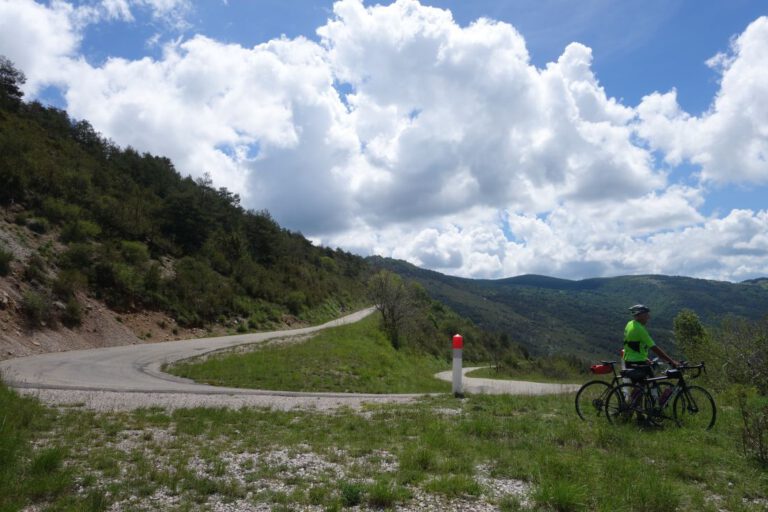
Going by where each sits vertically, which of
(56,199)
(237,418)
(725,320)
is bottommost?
(237,418)

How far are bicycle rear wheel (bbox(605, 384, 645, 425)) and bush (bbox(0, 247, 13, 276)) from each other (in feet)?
77.5

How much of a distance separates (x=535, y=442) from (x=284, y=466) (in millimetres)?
3557

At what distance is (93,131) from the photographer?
183 ft

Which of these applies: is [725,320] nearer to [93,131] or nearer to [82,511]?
[82,511]

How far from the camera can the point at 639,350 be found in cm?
844

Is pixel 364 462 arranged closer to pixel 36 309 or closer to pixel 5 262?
pixel 36 309

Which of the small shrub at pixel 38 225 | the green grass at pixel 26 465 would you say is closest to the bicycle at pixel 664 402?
the green grass at pixel 26 465

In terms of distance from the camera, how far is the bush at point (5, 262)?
808 inches

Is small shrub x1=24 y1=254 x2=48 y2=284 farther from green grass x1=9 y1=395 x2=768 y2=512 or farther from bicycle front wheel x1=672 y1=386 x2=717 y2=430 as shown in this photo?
bicycle front wheel x1=672 y1=386 x2=717 y2=430

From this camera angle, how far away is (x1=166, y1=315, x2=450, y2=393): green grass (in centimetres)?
1594

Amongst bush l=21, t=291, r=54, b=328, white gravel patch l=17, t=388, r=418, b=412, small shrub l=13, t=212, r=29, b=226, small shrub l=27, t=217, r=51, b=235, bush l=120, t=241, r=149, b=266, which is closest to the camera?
white gravel patch l=17, t=388, r=418, b=412

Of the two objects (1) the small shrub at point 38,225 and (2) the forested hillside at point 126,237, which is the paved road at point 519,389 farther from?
(1) the small shrub at point 38,225

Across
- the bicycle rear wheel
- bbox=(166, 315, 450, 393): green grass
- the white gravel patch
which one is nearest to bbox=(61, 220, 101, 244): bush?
bbox=(166, 315, 450, 393): green grass

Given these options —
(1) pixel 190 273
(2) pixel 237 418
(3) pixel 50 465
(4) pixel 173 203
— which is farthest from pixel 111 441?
(4) pixel 173 203
